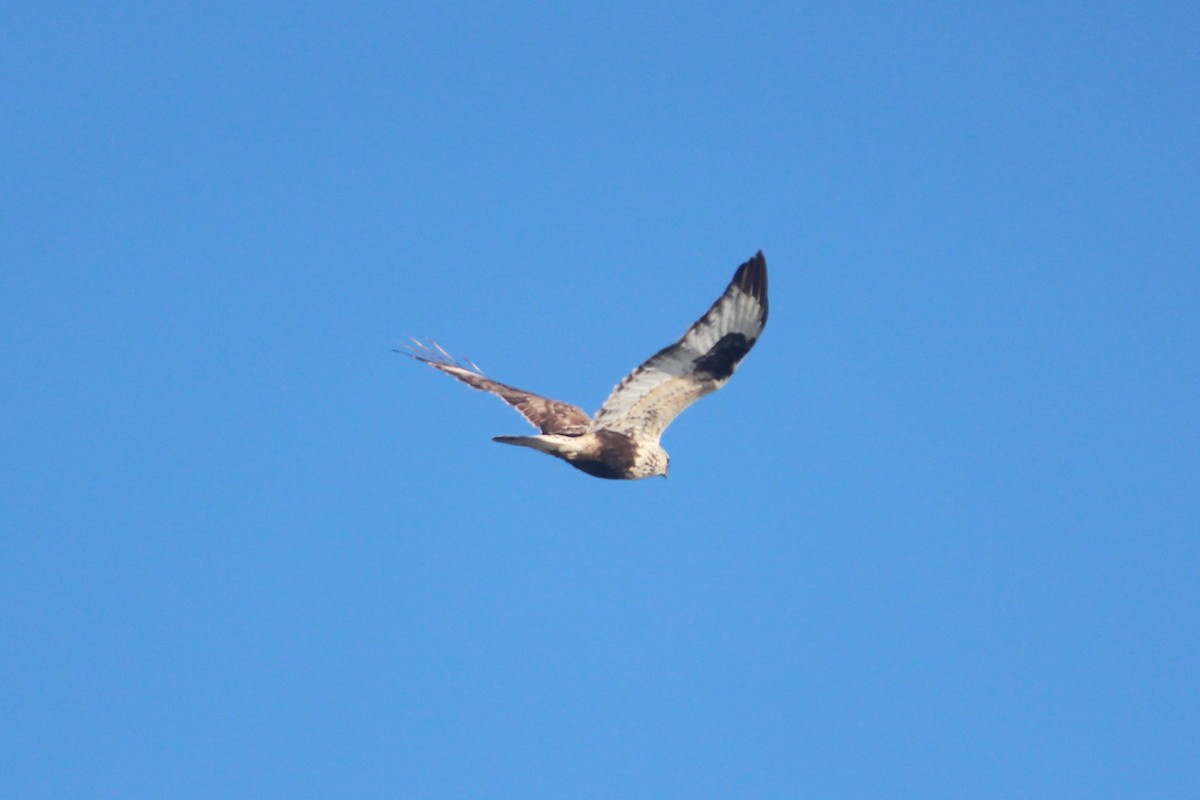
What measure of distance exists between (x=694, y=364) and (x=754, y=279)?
1.09 meters

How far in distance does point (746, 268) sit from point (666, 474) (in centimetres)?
280

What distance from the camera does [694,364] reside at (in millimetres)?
12555

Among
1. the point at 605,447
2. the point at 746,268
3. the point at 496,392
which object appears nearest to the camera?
the point at 746,268

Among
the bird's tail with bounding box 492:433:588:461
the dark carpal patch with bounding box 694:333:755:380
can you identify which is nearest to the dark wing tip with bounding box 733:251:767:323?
the dark carpal patch with bounding box 694:333:755:380

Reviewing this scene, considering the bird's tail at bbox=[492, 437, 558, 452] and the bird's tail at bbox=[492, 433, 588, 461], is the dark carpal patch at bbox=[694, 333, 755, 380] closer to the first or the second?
the bird's tail at bbox=[492, 433, 588, 461]

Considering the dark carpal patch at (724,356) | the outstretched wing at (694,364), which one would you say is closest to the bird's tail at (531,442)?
the outstretched wing at (694,364)

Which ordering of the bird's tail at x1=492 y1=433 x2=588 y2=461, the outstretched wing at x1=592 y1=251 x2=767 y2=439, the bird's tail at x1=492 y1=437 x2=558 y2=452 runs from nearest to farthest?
the bird's tail at x1=492 y1=437 x2=558 y2=452 < the outstretched wing at x1=592 y1=251 x2=767 y2=439 < the bird's tail at x1=492 y1=433 x2=588 y2=461

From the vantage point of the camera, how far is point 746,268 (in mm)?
12234

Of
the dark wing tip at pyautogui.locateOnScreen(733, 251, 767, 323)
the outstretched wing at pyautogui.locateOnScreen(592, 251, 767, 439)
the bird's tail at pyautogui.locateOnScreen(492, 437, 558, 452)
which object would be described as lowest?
the bird's tail at pyautogui.locateOnScreen(492, 437, 558, 452)

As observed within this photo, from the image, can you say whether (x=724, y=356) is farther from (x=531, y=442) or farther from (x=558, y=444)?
(x=531, y=442)

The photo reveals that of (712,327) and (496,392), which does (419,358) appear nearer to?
(496,392)

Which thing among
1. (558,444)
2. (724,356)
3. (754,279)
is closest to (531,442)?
(558,444)

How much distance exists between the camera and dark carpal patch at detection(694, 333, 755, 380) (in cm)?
1238

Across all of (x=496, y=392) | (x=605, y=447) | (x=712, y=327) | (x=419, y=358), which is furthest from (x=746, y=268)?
(x=419, y=358)
